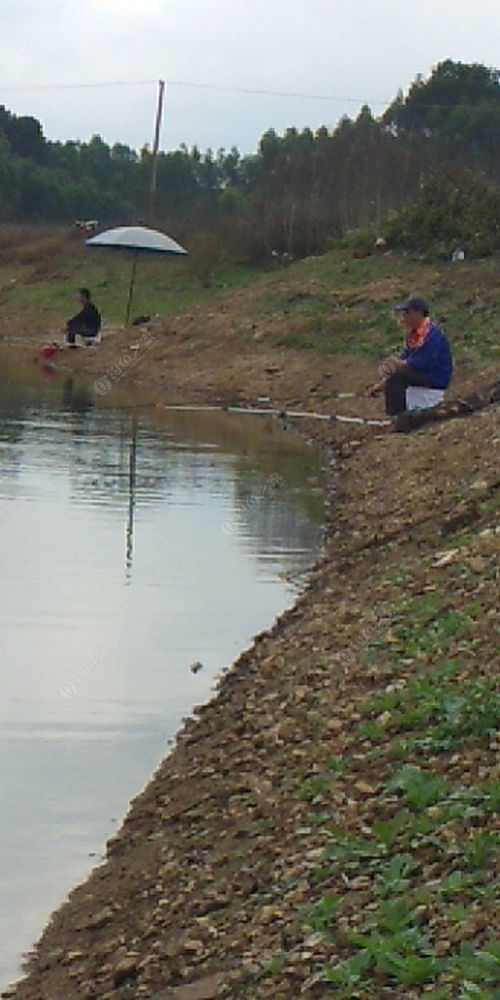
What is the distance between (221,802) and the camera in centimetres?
832

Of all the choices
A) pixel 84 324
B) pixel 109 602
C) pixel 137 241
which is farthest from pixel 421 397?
pixel 84 324

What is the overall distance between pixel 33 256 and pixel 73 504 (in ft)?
120

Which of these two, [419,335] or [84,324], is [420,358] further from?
[84,324]

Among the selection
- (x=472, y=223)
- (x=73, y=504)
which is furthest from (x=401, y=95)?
(x=73, y=504)

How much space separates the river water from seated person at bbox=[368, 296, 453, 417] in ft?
4.55

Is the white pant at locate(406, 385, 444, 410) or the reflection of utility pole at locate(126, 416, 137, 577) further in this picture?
the white pant at locate(406, 385, 444, 410)

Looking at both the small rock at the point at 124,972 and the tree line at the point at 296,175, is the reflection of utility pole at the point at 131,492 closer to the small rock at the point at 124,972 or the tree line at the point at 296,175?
the small rock at the point at 124,972

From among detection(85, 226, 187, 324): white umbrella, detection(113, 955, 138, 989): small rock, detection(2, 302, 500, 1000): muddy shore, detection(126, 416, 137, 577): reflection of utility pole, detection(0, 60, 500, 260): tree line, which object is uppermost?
detection(0, 60, 500, 260): tree line

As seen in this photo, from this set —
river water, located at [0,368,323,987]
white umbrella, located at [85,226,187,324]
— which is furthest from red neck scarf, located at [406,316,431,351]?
white umbrella, located at [85,226,187,324]

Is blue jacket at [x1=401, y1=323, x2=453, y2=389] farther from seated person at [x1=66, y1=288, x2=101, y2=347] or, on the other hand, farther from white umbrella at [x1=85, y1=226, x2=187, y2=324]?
seated person at [x1=66, y1=288, x2=101, y2=347]

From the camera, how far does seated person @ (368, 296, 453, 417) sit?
62.6 ft

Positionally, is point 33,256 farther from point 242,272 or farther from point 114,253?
point 242,272

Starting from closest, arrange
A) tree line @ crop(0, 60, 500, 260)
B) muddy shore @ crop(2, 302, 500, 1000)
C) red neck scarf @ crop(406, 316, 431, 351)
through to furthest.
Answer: muddy shore @ crop(2, 302, 500, 1000)
red neck scarf @ crop(406, 316, 431, 351)
tree line @ crop(0, 60, 500, 260)

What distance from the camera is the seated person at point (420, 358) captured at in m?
19.1
